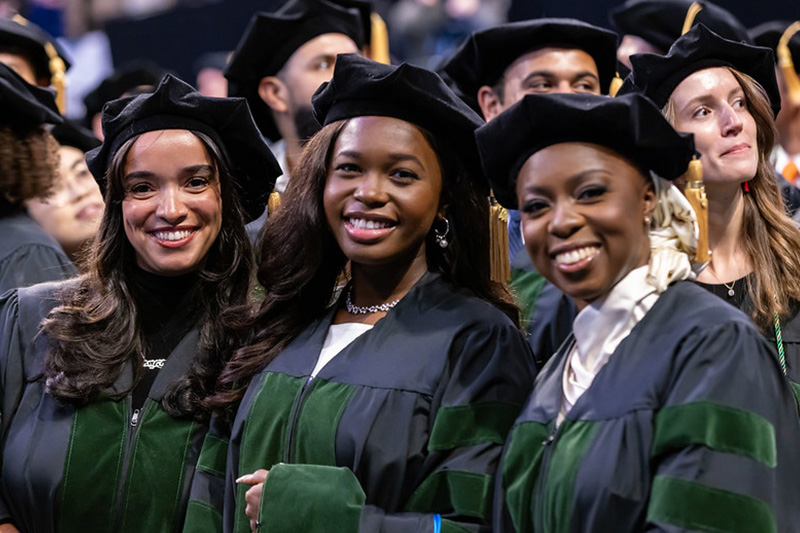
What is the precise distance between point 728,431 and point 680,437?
0.31 feet

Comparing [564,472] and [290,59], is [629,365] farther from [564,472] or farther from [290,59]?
[290,59]

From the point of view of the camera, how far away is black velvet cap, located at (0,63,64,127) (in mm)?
4559

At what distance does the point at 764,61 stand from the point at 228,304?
1.82 meters

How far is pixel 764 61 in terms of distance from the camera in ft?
11.9

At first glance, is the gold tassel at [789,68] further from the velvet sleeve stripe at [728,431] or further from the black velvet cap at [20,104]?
the velvet sleeve stripe at [728,431]

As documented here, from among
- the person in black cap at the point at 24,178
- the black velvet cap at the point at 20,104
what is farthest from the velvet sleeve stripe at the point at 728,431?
the black velvet cap at the point at 20,104

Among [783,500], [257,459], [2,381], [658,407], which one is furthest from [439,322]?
[2,381]

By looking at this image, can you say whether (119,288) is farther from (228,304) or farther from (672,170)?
(672,170)

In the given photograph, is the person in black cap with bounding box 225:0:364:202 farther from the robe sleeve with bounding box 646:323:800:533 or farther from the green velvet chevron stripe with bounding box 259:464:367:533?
the robe sleeve with bounding box 646:323:800:533

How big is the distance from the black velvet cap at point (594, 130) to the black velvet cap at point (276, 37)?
9.46ft

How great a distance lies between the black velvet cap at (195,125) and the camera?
355 centimetres

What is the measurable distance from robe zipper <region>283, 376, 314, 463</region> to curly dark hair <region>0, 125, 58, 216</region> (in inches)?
83.5

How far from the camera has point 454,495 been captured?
279cm

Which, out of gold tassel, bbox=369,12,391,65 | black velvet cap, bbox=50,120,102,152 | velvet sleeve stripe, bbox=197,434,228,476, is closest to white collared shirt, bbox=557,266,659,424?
velvet sleeve stripe, bbox=197,434,228,476
